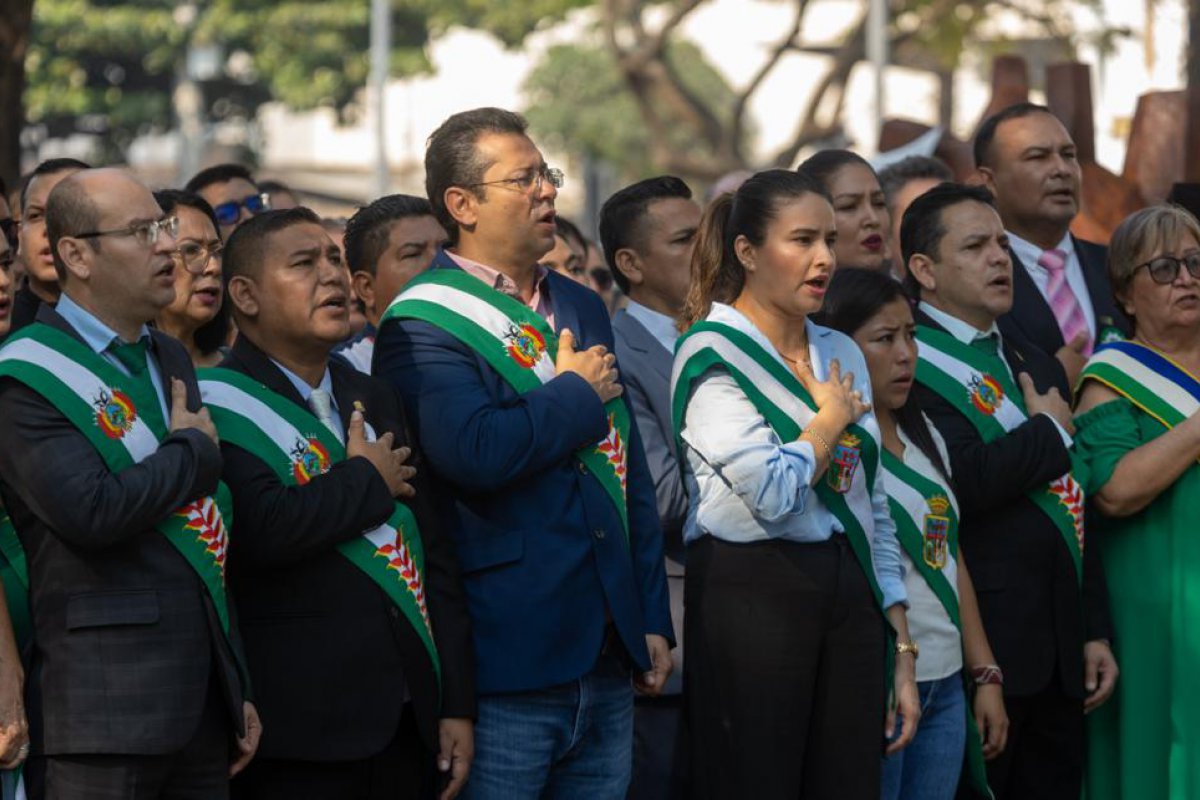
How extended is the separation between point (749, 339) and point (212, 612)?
1.54 metres

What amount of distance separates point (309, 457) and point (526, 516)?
0.54m

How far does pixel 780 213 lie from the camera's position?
5.31 meters

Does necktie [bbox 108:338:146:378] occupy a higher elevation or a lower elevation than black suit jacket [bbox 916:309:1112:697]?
higher

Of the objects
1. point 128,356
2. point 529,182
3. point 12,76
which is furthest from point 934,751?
point 12,76

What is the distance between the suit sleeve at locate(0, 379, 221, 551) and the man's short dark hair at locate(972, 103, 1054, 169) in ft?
12.1

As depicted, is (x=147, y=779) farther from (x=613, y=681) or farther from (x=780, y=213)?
(x=780, y=213)

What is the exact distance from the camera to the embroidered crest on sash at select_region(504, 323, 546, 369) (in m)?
5.00

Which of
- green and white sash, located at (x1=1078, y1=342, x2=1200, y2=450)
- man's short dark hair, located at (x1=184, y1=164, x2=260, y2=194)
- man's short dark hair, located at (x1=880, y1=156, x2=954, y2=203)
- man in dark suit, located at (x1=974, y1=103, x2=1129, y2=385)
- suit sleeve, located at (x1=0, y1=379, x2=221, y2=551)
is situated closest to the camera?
suit sleeve, located at (x1=0, y1=379, x2=221, y2=551)

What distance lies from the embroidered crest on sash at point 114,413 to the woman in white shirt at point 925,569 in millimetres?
2072

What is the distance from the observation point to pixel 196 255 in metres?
5.68

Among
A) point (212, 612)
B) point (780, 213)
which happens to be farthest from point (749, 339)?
point (212, 612)

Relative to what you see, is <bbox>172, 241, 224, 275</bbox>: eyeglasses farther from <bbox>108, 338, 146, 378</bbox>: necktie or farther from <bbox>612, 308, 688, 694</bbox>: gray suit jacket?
<bbox>612, 308, 688, 694</bbox>: gray suit jacket

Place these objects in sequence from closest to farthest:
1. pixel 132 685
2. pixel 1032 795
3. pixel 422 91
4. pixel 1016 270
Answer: pixel 132 685 < pixel 1032 795 < pixel 1016 270 < pixel 422 91

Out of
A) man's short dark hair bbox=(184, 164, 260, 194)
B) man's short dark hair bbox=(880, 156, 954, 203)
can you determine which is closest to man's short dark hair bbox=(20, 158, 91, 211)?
man's short dark hair bbox=(184, 164, 260, 194)
